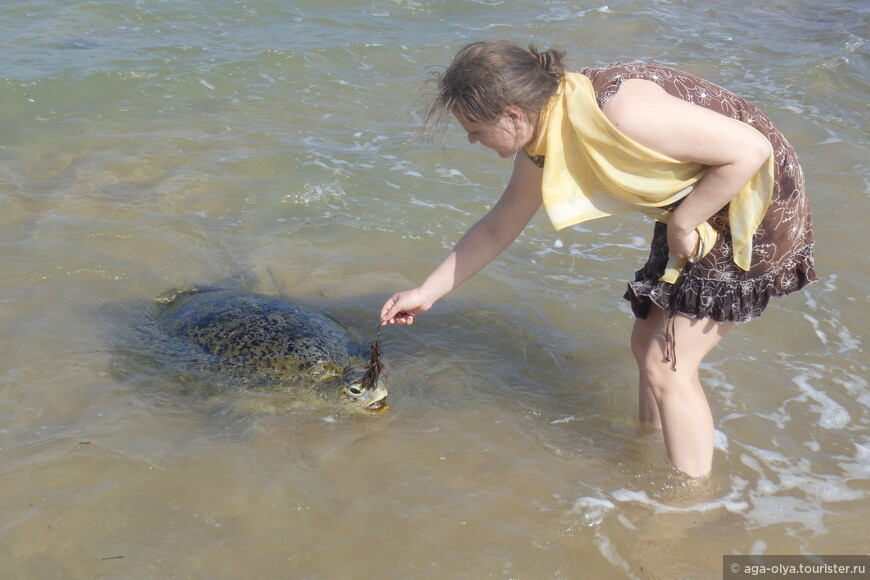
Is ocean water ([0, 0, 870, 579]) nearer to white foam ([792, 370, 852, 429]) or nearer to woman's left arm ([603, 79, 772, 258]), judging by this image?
white foam ([792, 370, 852, 429])

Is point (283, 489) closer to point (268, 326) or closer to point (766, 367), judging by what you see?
point (268, 326)

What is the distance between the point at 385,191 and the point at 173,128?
2.14 meters

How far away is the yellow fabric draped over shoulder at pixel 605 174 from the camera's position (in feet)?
8.43

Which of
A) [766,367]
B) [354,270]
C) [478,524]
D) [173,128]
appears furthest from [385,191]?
[478,524]

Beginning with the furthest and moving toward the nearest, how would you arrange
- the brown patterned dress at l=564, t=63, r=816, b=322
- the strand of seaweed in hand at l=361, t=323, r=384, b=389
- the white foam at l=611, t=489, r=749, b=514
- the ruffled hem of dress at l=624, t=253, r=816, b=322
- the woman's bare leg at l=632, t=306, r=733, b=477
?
the strand of seaweed in hand at l=361, t=323, r=384, b=389
the white foam at l=611, t=489, r=749, b=514
the woman's bare leg at l=632, t=306, r=733, b=477
the ruffled hem of dress at l=624, t=253, r=816, b=322
the brown patterned dress at l=564, t=63, r=816, b=322

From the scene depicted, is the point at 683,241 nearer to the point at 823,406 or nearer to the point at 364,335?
the point at 823,406

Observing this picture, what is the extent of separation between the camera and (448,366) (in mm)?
4113

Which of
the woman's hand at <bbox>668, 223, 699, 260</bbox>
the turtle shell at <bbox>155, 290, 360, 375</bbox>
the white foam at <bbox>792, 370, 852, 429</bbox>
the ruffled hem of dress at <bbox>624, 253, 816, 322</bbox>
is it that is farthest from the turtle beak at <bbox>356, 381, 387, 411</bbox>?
the white foam at <bbox>792, 370, 852, 429</bbox>

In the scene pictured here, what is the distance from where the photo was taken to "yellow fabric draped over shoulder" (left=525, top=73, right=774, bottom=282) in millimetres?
2568

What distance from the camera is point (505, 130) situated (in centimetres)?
258

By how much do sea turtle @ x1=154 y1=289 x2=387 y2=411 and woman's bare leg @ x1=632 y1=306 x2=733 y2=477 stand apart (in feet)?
4.15

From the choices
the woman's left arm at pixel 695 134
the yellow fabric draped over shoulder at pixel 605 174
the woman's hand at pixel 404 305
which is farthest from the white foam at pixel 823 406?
→ the woman's hand at pixel 404 305

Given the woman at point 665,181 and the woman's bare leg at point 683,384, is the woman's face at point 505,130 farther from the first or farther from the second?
the woman's bare leg at point 683,384

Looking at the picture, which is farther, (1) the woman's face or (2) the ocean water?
(2) the ocean water
